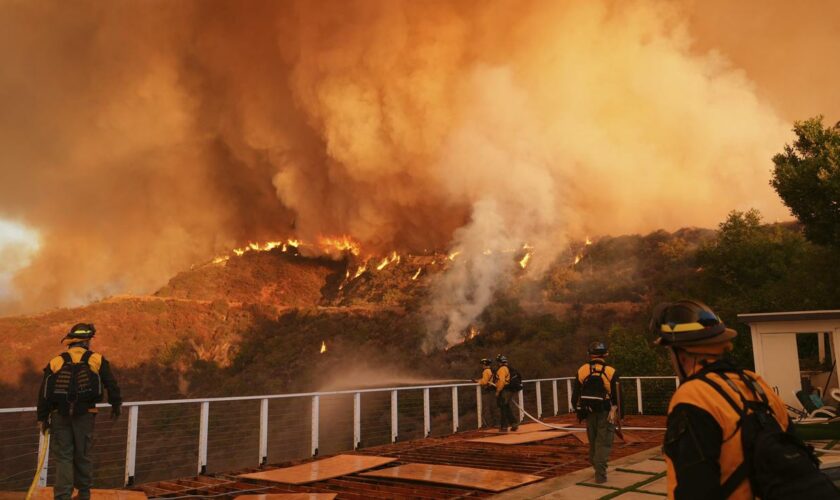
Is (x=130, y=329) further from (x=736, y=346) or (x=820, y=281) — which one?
(x=820, y=281)

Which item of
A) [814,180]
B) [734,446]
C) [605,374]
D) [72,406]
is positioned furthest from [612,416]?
[814,180]

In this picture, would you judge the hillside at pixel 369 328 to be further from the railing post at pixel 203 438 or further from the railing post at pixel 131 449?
the railing post at pixel 131 449

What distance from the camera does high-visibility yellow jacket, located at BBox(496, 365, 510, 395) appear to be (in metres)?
12.1

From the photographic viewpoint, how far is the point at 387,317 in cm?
5444

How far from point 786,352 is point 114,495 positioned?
1211cm

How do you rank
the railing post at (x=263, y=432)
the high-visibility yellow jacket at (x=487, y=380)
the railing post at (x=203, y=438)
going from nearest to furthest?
the railing post at (x=203, y=438) < the railing post at (x=263, y=432) < the high-visibility yellow jacket at (x=487, y=380)

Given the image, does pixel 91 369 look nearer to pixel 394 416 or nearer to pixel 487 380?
pixel 394 416

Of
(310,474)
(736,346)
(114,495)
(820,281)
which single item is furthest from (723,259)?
(114,495)

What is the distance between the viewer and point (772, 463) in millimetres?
1575

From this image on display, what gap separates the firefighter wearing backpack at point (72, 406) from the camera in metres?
5.25

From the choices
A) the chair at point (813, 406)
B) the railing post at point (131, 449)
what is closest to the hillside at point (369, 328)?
the chair at point (813, 406)

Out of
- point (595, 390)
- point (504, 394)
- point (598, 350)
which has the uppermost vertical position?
point (598, 350)

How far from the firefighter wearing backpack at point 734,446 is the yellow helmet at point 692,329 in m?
0.12

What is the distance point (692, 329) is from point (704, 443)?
0.49 metres
